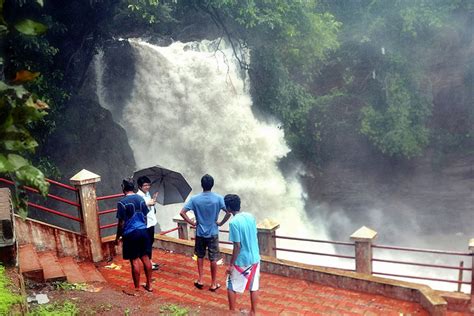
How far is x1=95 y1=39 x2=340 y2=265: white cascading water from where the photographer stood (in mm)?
19297

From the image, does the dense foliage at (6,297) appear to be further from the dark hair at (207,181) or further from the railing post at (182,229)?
the railing post at (182,229)

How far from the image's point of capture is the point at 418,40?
23.1 metres

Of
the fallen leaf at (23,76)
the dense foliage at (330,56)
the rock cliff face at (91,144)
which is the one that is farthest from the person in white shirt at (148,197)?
the rock cliff face at (91,144)

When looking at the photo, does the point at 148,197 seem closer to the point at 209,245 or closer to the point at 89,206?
the point at 209,245

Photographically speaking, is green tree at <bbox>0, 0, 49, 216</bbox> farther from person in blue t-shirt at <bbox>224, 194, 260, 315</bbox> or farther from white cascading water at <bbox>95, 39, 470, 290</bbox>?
white cascading water at <bbox>95, 39, 470, 290</bbox>

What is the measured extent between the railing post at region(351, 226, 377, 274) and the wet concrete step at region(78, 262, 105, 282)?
4357 mm

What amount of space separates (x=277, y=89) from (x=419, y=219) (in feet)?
33.1

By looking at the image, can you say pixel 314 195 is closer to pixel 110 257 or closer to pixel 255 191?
pixel 255 191

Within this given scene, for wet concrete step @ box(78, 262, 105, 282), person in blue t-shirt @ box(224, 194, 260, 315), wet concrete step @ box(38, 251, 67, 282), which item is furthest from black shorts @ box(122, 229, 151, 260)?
person in blue t-shirt @ box(224, 194, 260, 315)

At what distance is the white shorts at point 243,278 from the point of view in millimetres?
5113

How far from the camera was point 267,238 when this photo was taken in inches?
338

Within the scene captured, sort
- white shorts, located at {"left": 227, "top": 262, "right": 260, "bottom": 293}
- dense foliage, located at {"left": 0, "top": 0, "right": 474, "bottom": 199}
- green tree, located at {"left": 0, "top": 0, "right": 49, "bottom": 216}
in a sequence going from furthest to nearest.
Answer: dense foliage, located at {"left": 0, "top": 0, "right": 474, "bottom": 199} → white shorts, located at {"left": 227, "top": 262, "right": 260, "bottom": 293} → green tree, located at {"left": 0, "top": 0, "right": 49, "bottom": 216}

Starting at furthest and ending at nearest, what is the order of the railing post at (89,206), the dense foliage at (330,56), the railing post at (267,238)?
the dense foliage at (330,56) → the railing post at (267,238) → the railing post at (89,206)

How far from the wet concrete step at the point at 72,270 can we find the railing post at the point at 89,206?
0.49m
